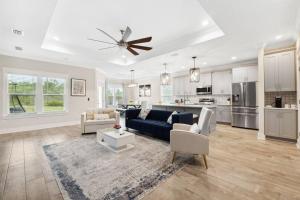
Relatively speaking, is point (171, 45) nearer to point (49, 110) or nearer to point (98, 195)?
point (98, 195)

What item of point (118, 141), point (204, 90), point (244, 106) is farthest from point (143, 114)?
point (244, 106)

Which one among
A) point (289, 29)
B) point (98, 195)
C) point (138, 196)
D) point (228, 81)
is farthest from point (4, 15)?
point (228, 81)

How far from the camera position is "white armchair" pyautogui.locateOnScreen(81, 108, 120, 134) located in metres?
4.49

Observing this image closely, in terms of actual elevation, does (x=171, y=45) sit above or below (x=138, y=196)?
above

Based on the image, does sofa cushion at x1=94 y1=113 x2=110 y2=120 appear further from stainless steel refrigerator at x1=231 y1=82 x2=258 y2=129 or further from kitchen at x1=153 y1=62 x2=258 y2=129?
stainless steel refrigerator at x1=231 y1=82 x2=258 y2=129

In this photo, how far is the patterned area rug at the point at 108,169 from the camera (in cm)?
179

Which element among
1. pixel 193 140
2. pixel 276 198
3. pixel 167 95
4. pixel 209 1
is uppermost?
pixel 209 1

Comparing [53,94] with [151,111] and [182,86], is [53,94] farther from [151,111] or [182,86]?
[182,86]

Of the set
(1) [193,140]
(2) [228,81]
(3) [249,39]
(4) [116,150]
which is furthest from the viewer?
(2) [228,81]

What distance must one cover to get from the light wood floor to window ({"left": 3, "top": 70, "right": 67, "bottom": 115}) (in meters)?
2.34

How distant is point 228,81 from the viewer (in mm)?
6238

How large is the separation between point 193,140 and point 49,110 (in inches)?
231

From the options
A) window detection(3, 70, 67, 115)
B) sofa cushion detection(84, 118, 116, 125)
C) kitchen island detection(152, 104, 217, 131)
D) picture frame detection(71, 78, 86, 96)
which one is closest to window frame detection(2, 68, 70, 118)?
window detection(3, 70, 67, 115)

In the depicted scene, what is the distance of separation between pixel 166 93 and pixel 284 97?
19.1 ft
